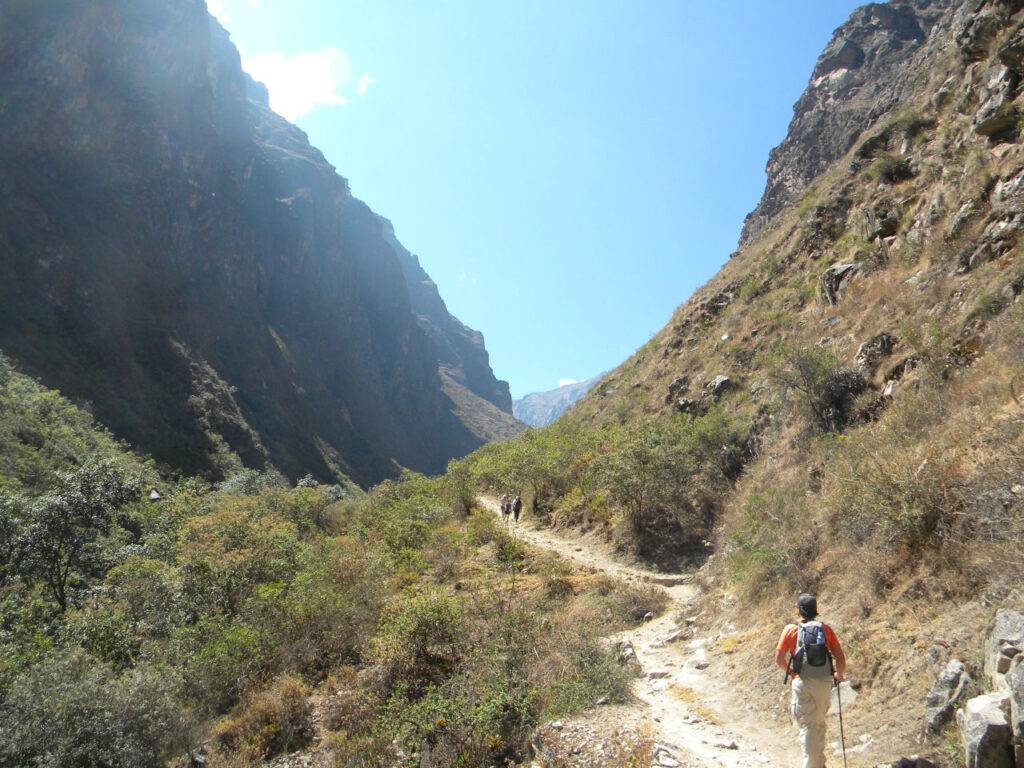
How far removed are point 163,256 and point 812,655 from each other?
372ft

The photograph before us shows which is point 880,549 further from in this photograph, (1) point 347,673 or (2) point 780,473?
(1) point 347,673

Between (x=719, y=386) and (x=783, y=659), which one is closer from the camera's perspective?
(x=783, y=659)

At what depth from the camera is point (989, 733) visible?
3.19 metres

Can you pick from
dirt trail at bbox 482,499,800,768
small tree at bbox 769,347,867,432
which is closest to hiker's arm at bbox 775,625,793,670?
dirt trail at bbox 482,499,800,768

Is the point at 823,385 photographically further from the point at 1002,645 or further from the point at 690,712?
the point at 1002,645

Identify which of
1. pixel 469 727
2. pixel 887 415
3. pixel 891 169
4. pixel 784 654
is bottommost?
pixel 469 727

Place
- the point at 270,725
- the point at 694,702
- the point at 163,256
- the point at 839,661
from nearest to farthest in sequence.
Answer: the point at 839,661 < the point at 694,702 < the point at 270,725 < the point at 163,256

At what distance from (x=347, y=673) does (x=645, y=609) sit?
5.37m

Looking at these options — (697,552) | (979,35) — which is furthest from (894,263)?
(697,552)

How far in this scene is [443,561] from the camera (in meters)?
13.2

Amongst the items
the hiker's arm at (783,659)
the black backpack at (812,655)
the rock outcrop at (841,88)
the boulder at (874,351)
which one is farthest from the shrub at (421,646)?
the rock outcrop at (841,88)

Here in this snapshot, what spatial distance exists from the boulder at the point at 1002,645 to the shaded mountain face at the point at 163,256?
269ft

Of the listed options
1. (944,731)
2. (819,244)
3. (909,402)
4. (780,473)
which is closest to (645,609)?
(780,473)

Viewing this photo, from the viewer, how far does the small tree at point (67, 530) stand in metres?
14.5
